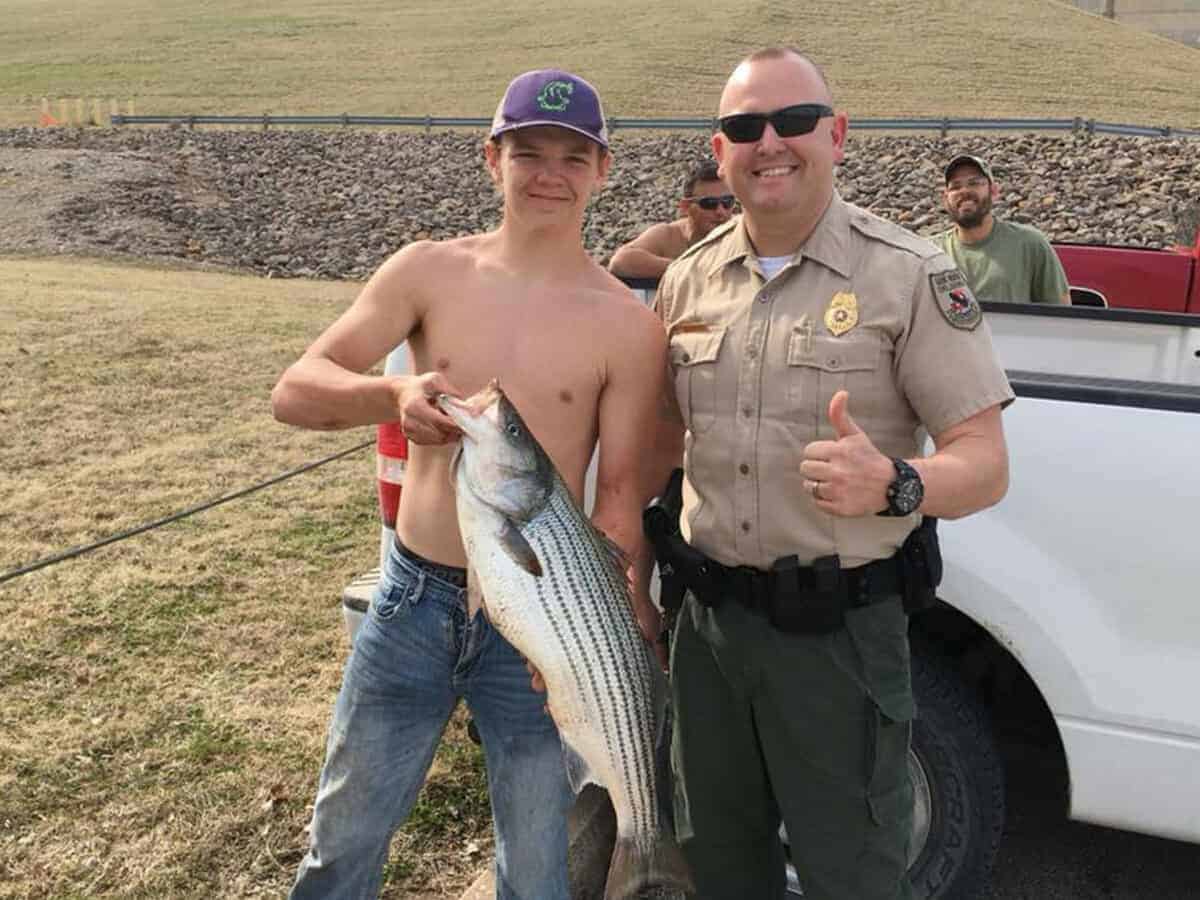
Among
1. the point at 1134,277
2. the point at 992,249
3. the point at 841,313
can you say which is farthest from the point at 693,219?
the point at 841,313

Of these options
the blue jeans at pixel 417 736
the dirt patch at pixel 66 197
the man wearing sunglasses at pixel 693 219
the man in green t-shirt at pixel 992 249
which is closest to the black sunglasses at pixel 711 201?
the man wearing sunglasses at pixel 693 219

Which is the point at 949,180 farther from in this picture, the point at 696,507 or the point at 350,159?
the point at 350,159

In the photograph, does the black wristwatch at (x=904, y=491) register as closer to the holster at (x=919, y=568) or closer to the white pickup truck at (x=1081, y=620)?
the holster at (x=919, y=568)

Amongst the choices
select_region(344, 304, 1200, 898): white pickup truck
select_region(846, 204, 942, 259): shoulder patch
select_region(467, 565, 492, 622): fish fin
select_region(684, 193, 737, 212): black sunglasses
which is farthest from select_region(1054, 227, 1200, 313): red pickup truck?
select_region(467, 565, 492, 622): fish fin

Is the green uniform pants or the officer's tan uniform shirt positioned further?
the green uniform pants

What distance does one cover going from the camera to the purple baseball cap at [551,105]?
2418 mm

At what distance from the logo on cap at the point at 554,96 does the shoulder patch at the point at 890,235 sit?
2.17 feet

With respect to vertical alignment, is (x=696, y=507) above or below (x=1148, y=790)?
above

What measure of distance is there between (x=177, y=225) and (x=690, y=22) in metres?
41.0

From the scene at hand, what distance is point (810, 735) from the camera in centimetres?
245

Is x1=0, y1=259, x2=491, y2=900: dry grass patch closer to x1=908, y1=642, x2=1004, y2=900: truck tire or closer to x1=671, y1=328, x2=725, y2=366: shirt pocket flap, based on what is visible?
x1=908, y1=642, x2=1004, y2=900: truck tire

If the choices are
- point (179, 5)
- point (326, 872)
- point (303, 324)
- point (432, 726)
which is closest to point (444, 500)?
point (432, 726)

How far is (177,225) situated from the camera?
22.4m

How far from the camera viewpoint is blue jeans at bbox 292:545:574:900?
2.55 m
